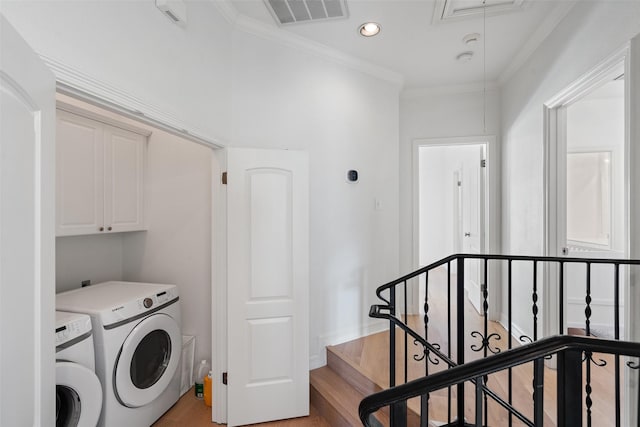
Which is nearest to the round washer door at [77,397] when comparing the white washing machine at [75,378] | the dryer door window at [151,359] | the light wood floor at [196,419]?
the white washing machine at [75,378]

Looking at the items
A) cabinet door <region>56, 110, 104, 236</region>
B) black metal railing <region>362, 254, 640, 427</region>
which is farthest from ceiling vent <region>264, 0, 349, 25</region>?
black metal railing <region>362, 254, 640, 427</region>

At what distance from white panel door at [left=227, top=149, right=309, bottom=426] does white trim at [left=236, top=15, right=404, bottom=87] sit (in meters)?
1.01

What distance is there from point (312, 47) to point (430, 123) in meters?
1.76

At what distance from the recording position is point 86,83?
1162mm

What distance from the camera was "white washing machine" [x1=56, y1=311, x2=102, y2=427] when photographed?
5.11 feet

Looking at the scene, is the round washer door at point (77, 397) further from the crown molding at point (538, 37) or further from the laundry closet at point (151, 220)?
the crown molding at point (538, 37)

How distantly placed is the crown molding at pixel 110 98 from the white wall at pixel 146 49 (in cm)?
2

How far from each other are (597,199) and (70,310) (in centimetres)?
495

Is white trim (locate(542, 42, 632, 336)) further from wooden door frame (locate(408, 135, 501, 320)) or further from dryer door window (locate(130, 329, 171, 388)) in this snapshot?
dryer door window (locate(130, 329, 171, 388))

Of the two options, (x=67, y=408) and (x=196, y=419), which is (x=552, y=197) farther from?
(x=67, y=408)

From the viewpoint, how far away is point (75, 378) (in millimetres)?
1572

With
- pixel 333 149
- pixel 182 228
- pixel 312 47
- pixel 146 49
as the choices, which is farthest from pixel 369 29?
pixel 182 228

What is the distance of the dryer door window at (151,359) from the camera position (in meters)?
2.04

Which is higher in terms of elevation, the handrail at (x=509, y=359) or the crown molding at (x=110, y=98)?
the crown molding at (x=110, y=98)
